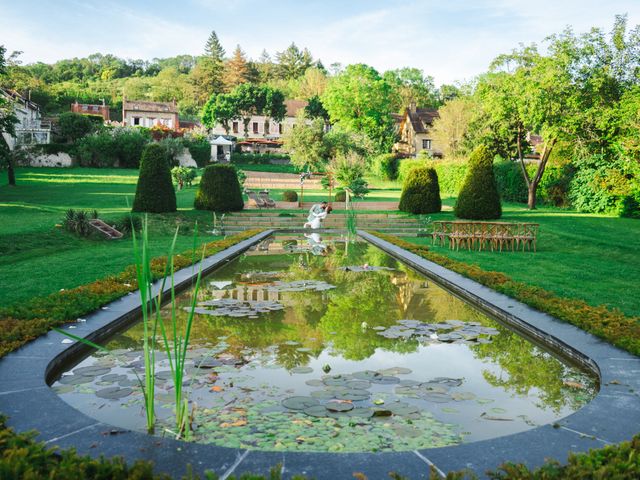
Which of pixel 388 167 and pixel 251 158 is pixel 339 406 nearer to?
pixel 388 167

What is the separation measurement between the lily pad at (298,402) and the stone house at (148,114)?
63.9 meters

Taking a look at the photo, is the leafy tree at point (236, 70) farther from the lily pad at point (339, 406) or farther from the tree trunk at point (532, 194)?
the lily pad at point (339, 406)

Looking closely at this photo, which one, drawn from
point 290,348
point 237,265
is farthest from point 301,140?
point 290,348

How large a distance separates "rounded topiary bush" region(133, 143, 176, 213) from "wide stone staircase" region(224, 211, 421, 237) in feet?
7.70

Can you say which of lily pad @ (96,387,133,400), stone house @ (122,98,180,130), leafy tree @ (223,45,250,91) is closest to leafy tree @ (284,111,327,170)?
lily pad @ (96,387,133,400)

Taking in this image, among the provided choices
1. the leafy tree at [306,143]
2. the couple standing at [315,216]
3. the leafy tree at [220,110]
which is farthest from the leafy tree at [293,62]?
the couple standing at [315,216]

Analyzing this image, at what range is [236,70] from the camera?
82875 millimetres

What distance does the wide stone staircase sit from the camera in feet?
65.2

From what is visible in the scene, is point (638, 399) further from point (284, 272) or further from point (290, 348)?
point (284, 272)

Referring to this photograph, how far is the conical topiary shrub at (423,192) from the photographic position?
72.4ft

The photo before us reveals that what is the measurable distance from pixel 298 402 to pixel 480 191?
16252 mm

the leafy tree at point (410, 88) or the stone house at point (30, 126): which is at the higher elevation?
the leafy tree at point (410, 88)

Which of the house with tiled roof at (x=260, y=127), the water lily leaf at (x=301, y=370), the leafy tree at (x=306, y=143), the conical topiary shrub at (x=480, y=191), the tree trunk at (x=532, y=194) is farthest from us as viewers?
the house with tiled roof at (x=260, y=127)

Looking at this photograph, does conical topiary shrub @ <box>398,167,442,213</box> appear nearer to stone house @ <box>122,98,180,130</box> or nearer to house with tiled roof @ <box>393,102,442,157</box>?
house with tiled roof @ <box>393,102,442,157</box>
